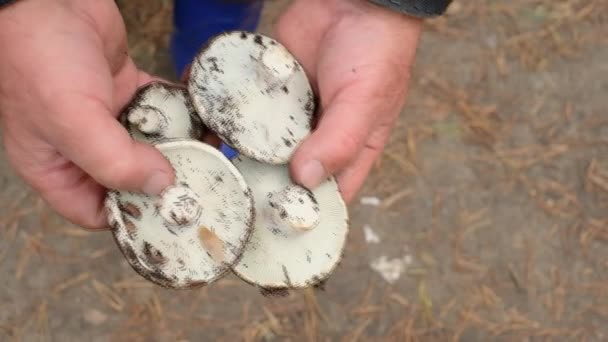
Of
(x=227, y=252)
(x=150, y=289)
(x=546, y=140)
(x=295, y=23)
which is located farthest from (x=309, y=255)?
(x=546, y=140)

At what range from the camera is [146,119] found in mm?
945

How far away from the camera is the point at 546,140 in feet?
5.51

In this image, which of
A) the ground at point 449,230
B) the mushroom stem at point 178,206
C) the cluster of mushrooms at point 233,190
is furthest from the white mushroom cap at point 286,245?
the ground at point 449,230

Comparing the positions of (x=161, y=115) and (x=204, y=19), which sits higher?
(x=161, y=115)

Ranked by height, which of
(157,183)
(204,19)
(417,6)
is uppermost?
(417,6)

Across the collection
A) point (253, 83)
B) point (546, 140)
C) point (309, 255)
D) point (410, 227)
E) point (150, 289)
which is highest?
point (253, 83)

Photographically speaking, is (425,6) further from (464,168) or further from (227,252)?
(464,168)

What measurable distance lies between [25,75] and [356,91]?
17.4 inches

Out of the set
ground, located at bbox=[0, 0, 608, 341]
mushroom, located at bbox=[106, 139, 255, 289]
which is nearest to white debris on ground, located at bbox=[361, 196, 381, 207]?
ground, located at bbox=[0, 0, 608, 341]

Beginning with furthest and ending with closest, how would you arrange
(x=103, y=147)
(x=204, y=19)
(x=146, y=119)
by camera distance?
(x=204, y=19) → (x=146, y=119) → (x=103, y=147)

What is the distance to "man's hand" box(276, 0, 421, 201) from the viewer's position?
0.95 meters

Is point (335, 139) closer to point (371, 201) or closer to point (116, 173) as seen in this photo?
point (116, 173)

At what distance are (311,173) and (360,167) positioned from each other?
0.60 feet

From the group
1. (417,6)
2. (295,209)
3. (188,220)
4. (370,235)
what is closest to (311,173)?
(295,209)
